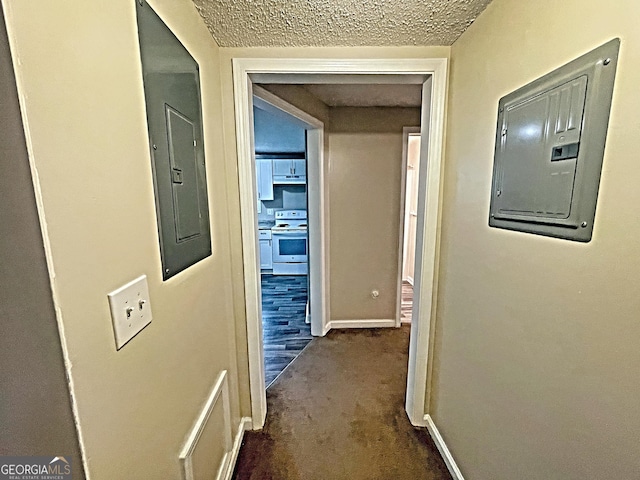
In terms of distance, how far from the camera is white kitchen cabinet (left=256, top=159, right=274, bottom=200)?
204 inches

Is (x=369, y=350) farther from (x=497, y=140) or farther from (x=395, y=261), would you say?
(x=497, y=140)

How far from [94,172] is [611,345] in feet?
3.96

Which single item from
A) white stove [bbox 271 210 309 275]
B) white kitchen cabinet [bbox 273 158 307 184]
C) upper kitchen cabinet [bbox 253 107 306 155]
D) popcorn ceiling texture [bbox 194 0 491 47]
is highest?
upper kitchen cabinet [bbox 253 107 306 155]

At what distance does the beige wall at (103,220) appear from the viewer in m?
0.47

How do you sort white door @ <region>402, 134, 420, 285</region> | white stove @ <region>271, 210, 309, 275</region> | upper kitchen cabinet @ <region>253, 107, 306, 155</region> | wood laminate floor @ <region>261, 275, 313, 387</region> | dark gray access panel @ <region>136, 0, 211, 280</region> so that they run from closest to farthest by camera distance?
dark gray access panel @ <region>136, 0, 211, 280</region>
wood laminate floor @ <region>261, 275, 313, 387</region>
upper kitchen cabinet @ <region>253, 107, 306, 155</region>
white door @ <region>402, 134, 420, 285</region>
white stove @ <region>271, 210, 309, 275</region>

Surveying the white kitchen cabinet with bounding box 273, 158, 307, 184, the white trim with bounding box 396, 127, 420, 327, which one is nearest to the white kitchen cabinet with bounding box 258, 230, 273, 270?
the white kitchen cabinet with bounding box 273, 158, 307, 184

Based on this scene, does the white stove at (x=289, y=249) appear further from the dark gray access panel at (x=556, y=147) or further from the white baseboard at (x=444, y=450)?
the dark gray access panel at (x=556, y=147)

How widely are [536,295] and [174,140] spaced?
1.26 meters

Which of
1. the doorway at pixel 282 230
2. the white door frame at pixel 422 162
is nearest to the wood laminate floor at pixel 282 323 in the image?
the doorway at pixel 282 230

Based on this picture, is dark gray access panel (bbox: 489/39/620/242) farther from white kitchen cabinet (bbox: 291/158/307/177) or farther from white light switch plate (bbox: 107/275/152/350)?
white kitchen cabinet (bbox: 291/158/307/177)

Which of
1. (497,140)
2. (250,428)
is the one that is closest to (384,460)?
(250,428)

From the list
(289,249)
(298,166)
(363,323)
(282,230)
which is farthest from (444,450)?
(298,166)

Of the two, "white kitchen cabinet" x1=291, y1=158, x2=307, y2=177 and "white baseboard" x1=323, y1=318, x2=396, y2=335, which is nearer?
"white baseboard" x1=323, y1=318, x2=396, y2=335

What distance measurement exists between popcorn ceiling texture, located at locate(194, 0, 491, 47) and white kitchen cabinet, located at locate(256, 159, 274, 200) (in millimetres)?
Result: 3888
